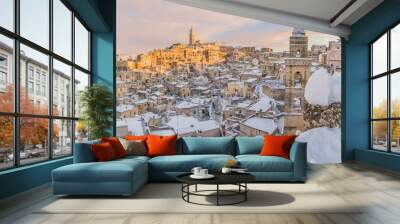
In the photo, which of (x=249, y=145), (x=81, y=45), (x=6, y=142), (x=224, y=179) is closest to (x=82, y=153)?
(x=6, y=142)

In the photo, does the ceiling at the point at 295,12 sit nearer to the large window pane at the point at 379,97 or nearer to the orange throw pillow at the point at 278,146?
the large window pane at the point at 379,97

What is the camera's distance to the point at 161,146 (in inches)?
288

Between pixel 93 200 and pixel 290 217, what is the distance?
8.13 ft

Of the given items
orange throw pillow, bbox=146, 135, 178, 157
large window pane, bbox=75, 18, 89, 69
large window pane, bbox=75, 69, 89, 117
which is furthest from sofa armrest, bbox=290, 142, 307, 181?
large window pane, bbox=75, 18, 89, 69

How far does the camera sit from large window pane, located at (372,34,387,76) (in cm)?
925

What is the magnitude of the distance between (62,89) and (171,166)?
2602 mm

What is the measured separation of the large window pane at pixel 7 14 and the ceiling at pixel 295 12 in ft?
15.7

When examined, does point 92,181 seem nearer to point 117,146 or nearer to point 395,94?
point 117,146

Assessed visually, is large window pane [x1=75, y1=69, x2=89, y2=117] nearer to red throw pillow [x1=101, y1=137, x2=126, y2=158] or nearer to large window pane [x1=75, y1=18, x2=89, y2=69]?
large window pane [x1=75, y1=18, x2=89, y2=69]

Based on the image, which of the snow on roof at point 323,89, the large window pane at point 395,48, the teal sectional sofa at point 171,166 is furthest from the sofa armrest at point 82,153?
the large window pane at point 395,48

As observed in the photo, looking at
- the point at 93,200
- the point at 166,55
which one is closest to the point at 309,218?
the point at 93,200

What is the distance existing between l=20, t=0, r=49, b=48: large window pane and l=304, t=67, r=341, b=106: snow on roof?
21.8 ft

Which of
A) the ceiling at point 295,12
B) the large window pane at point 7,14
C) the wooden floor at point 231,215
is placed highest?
the ceiling at point 295,12

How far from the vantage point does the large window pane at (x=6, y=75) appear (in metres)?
5.13
